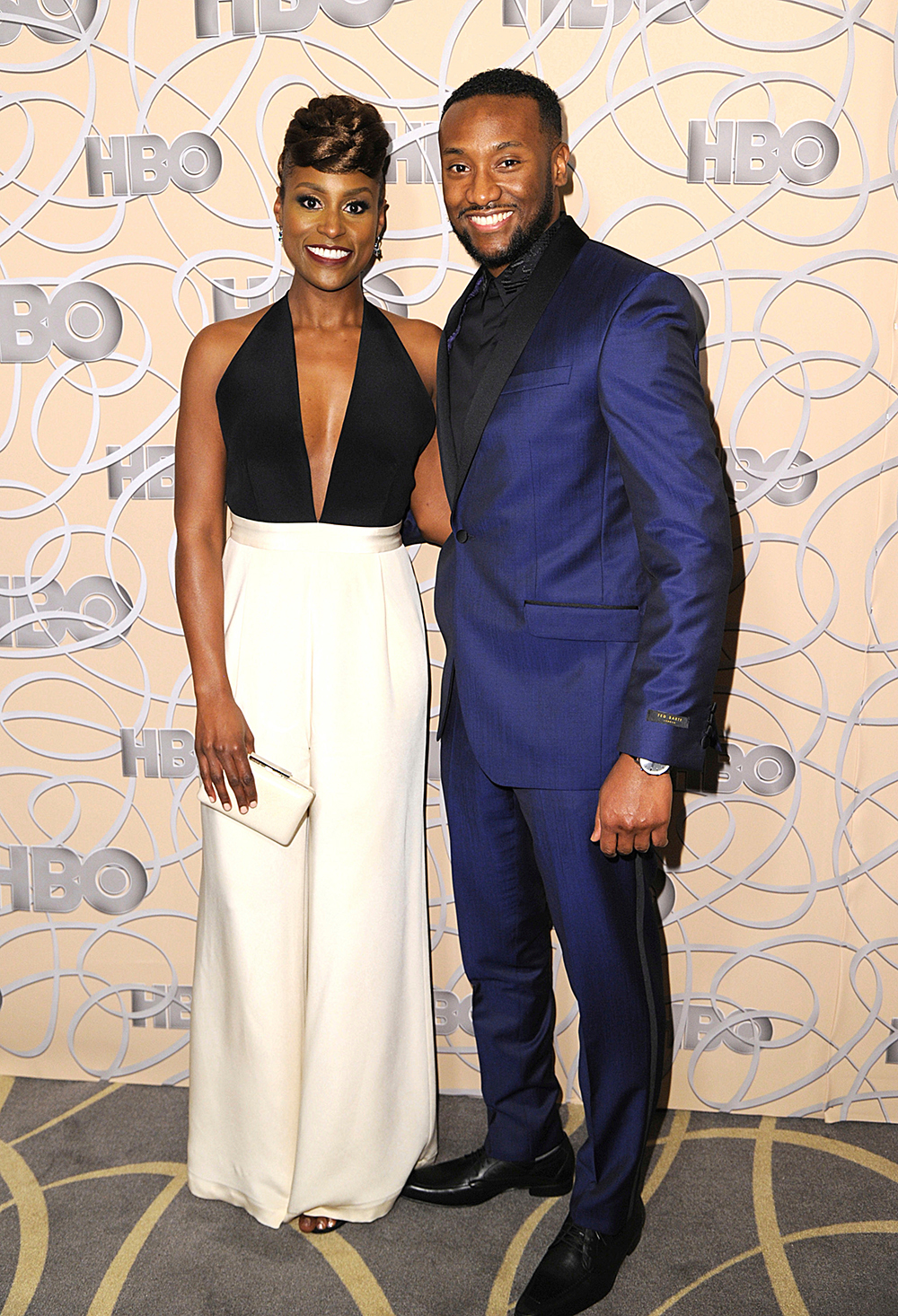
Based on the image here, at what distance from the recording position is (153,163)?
206 cm

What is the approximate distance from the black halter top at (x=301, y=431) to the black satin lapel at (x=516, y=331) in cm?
24

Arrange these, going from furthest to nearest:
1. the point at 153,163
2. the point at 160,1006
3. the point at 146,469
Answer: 1. the point at 160,1006
2. the point at 146,469
3. the point at 153,163

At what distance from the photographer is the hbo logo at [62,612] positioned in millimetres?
2260

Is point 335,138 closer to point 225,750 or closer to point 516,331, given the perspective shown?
point 516,331

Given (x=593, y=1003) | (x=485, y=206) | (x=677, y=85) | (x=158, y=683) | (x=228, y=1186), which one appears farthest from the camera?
(x=158, y=683)

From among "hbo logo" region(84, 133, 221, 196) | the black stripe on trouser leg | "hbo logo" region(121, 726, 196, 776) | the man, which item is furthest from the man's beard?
"hbo logo" region(121, 726, 196, 776)

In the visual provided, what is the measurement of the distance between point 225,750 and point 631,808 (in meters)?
0.71

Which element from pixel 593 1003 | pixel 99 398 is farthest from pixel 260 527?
pixel 593 1003

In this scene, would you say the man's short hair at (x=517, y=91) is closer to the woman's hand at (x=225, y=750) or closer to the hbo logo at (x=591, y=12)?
the hbo logo at (x=591, y=12)

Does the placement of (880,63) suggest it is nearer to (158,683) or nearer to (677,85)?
(677,85)

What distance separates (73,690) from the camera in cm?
231

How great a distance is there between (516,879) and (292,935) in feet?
1.33

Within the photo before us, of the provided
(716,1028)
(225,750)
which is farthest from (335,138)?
(716,1028)

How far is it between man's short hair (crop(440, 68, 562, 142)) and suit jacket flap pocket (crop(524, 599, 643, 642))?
74 cm
